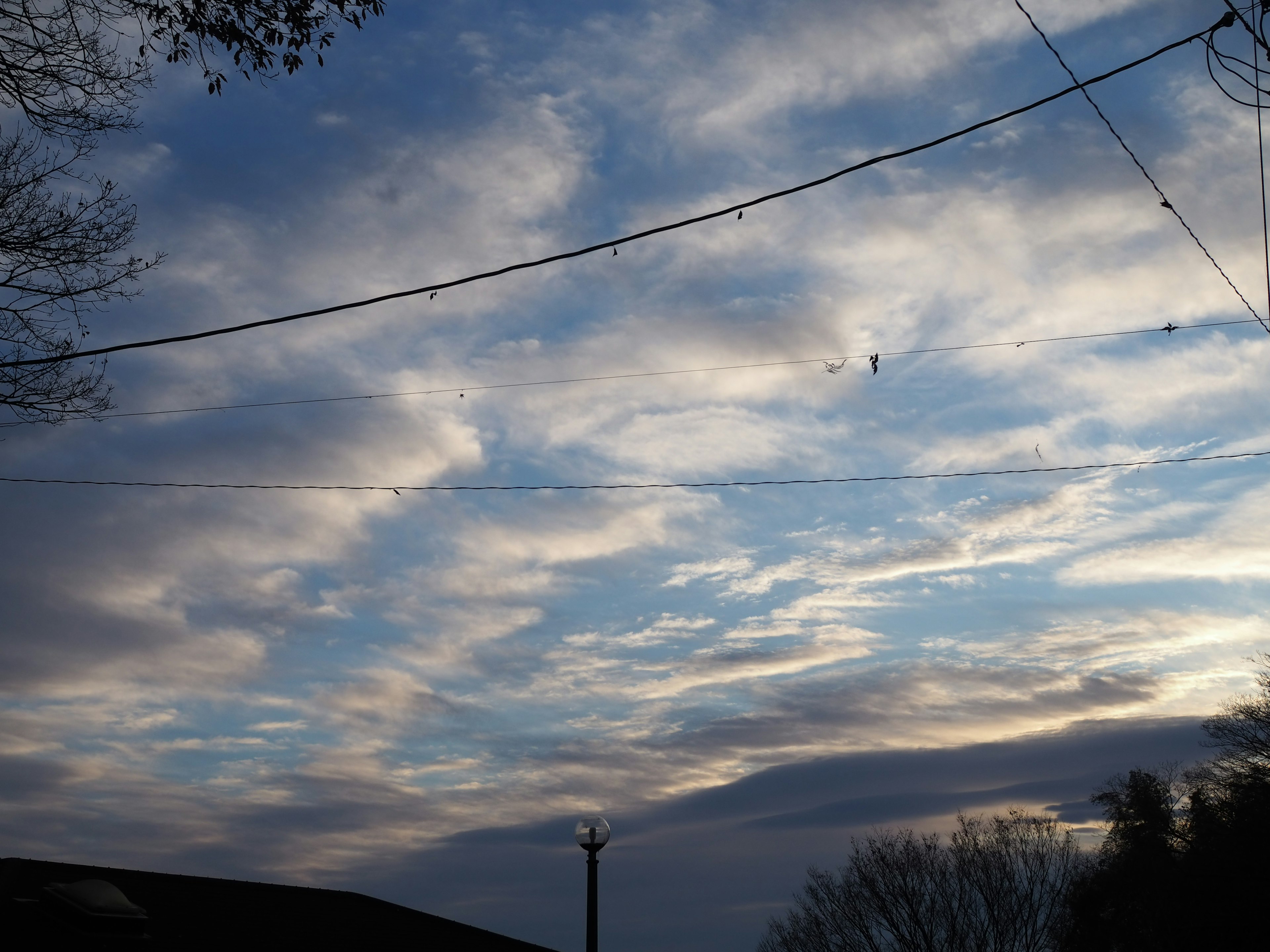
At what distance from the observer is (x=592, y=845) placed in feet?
37.1

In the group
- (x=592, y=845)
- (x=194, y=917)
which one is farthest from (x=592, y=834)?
(x=194, y=917)

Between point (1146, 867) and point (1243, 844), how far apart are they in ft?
32.4

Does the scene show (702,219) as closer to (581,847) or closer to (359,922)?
(581,847)

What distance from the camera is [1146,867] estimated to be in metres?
40.7

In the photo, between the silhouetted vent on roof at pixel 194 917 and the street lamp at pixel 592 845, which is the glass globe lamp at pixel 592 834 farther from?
the silhouetted vent on roof at pixel 194 917

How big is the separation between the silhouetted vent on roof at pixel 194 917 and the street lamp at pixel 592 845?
4946mm

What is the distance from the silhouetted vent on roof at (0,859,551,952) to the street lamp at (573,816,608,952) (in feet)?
16.2

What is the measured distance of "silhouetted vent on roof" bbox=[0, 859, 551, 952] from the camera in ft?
35.6

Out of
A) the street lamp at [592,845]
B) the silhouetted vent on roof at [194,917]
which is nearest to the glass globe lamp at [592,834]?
the street lamp at [592,845]

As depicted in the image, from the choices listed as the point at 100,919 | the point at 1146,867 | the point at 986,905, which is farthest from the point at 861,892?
the point at 100,919

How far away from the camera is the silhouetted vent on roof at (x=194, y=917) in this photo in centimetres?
1084

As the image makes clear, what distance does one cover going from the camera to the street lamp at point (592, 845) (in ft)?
36.8

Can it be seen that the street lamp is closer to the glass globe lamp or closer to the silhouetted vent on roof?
the glass globe lamp

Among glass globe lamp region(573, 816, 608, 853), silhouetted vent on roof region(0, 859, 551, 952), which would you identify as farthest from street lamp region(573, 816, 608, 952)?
silhouetted vent on roof region(0, 859, 551, 952)
